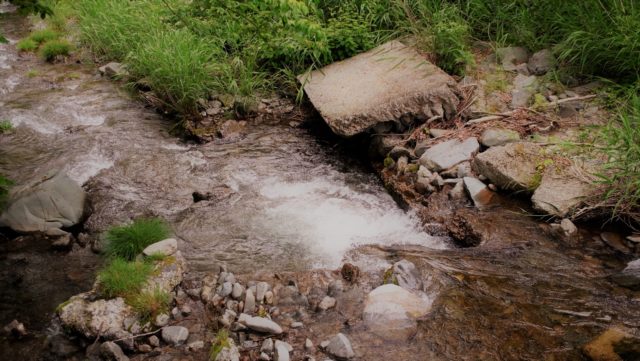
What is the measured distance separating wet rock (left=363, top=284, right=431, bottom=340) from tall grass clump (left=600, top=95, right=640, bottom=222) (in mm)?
1761

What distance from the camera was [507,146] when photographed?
4199 mm

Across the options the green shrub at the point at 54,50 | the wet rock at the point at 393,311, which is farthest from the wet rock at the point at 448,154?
the green shrub at the point at 54,50

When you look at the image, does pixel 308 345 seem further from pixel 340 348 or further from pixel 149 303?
pixel 149 303

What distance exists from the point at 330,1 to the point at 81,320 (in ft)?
17.4

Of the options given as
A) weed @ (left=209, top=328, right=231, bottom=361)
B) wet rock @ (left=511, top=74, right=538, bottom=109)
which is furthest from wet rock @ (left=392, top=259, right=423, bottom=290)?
wet rock @ (left=511, top=74, right=538, bottom=109)

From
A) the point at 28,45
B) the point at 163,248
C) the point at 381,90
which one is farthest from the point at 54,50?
the point at 163,248

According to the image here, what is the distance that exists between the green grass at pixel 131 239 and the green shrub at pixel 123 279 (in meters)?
0.38

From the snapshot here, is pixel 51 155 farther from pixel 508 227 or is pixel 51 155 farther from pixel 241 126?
pixel 508 227

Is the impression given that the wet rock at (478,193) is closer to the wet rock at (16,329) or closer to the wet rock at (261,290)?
the wet rock at (261,290)

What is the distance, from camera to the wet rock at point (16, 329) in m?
3.03

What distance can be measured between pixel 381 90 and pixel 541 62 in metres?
1.87

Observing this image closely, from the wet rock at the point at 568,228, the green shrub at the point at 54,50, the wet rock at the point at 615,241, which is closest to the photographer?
the wet rock at the point at 615,241

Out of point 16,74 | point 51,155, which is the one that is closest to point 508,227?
point 51,155

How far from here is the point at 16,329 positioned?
3.04m
